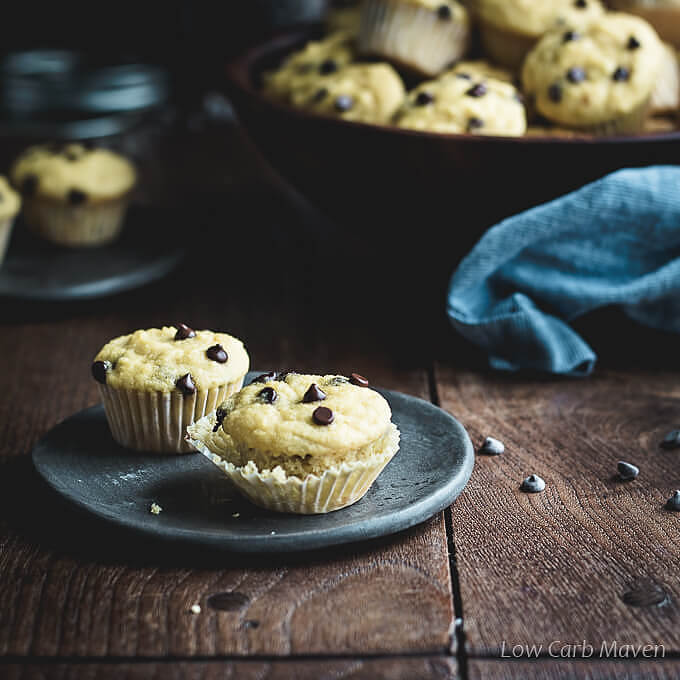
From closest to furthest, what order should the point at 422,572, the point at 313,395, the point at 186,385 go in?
the point at 422,572, the point at 313,395, the point at 186,385

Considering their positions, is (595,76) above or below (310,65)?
above

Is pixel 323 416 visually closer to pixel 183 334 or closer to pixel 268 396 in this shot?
pixel 268 396

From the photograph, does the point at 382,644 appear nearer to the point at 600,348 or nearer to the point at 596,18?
the point at 600,348

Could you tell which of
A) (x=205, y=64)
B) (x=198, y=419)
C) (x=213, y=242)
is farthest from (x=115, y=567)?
(x=205, y=64)

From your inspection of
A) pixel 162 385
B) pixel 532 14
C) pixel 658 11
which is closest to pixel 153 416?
A: pixel 162 385

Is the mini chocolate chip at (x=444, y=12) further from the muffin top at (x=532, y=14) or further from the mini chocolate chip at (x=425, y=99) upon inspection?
the mini chocolate chip at (x=425, y=99)

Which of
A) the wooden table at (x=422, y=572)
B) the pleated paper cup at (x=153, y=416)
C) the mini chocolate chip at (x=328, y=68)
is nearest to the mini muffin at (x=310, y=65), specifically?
the mini chocolate chip at (x=328, y=68)

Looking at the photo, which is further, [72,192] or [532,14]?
[72,192]

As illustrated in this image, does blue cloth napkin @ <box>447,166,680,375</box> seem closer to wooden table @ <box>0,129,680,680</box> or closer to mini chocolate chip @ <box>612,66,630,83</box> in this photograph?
wooden table @ <box>0,129,680,680</box>
